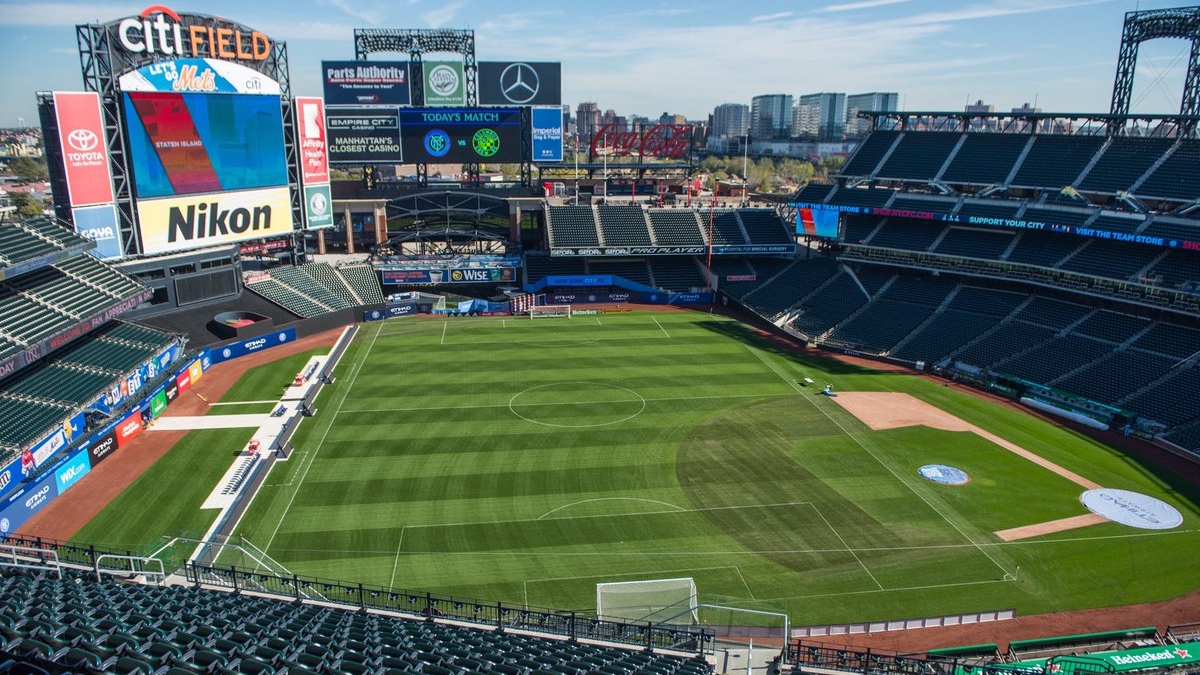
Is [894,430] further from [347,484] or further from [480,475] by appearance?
[347,484]

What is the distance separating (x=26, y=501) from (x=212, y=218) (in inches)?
1131

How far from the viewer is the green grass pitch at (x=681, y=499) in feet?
90.7

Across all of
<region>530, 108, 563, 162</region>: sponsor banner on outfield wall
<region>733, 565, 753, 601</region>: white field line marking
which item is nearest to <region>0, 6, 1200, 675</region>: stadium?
<region>733, 565, 753, 601</region>: white field line marking

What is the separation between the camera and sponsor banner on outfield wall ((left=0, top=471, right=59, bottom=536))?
1173 inches

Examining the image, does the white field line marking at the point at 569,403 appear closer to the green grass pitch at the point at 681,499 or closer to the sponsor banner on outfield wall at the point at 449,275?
the green grass pitch at the point at 681,499

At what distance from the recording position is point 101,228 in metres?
47.5

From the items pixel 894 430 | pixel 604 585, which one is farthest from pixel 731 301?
pixel 604 585

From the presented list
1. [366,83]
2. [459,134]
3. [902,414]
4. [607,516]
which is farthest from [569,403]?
[366,83]

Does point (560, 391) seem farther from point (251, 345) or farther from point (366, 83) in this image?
point (366, 83)

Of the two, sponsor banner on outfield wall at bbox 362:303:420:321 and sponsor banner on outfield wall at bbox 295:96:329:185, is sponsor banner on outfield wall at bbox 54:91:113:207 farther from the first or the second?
sponsor banner on outfield wall at bbox 362:303:420:321

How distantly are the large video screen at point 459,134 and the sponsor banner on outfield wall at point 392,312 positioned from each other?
49.0ft

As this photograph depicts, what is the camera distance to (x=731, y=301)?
72.5 metres

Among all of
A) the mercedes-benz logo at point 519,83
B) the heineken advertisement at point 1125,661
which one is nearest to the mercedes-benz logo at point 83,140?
the mercedes-benz logo at point 519,83

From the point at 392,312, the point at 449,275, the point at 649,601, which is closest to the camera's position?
the point at 649,601
